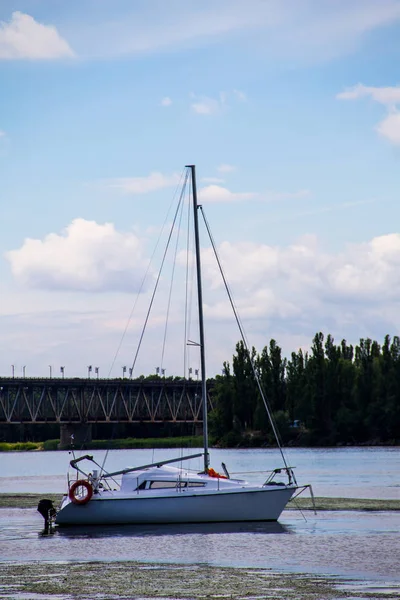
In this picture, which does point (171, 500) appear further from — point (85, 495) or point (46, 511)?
point (46, 511)

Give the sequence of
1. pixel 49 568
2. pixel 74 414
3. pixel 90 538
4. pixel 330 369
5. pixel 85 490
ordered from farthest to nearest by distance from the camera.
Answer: pixel 74 414 → pixel 330 369 → pixel 85 490 → pixel 90 538 → pixel 49 568

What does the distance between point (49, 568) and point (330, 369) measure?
394 ft

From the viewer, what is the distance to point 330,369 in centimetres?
14888

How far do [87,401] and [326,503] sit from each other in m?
124

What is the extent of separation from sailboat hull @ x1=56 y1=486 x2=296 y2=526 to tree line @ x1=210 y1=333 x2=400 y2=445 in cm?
10399

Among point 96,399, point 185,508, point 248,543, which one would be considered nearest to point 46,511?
point 185,508

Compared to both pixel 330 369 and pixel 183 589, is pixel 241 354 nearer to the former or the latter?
pixel 330 369

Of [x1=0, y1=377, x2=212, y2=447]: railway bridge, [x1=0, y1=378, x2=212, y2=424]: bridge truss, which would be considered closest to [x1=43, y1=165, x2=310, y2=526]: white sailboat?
[x1=0, y1=378, x2=212, y2=424]: bridge truss

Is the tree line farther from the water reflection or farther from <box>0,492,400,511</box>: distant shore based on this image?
the water reflection

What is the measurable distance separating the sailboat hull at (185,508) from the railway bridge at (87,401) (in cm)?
12222

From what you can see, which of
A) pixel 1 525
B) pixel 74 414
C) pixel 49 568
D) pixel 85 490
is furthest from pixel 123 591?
pixel 74 414

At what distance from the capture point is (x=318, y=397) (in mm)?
148875

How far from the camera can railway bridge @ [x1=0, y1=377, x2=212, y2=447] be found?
545 feet

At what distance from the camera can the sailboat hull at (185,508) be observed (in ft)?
134
